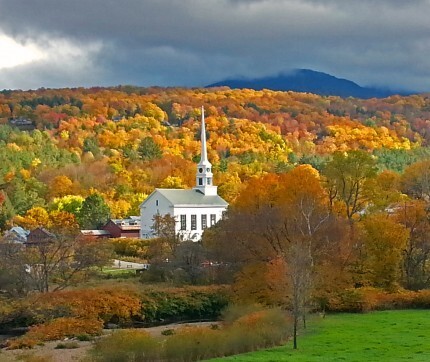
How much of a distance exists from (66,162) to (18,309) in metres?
71.3

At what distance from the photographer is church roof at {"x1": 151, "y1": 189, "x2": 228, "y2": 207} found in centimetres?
7662

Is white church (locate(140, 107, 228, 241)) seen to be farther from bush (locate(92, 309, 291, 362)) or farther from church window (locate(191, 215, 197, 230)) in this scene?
bush (locate(92, 309, 291, 362))

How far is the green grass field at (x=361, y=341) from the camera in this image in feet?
89.9

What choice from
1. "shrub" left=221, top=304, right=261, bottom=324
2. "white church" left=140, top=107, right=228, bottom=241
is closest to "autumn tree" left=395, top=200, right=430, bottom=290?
"shrub" left=221, top=304, right=261, bottom=324

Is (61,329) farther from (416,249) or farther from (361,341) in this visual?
(416,249)

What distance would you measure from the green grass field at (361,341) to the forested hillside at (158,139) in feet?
113

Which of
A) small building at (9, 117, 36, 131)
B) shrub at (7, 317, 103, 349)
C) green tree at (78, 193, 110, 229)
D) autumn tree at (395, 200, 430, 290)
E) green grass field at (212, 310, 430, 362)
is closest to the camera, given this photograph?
green grass field at (212, 310, 430, 362)

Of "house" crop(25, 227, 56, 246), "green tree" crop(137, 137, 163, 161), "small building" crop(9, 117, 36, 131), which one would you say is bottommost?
"house" crop(25, 227, 56, 246)

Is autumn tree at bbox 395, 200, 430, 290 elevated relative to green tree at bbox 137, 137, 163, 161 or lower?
lower

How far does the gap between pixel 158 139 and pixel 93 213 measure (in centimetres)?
5023

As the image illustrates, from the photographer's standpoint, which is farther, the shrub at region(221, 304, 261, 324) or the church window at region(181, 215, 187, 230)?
the church window at region(181, 215, 187, 230)

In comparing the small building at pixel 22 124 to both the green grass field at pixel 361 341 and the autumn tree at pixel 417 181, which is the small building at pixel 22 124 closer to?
the autumn tree at pixel 417 181

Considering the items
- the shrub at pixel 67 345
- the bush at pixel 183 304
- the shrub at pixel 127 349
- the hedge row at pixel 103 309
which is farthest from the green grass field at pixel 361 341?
the shrub at pixel 67 345

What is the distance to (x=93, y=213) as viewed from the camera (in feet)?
273
